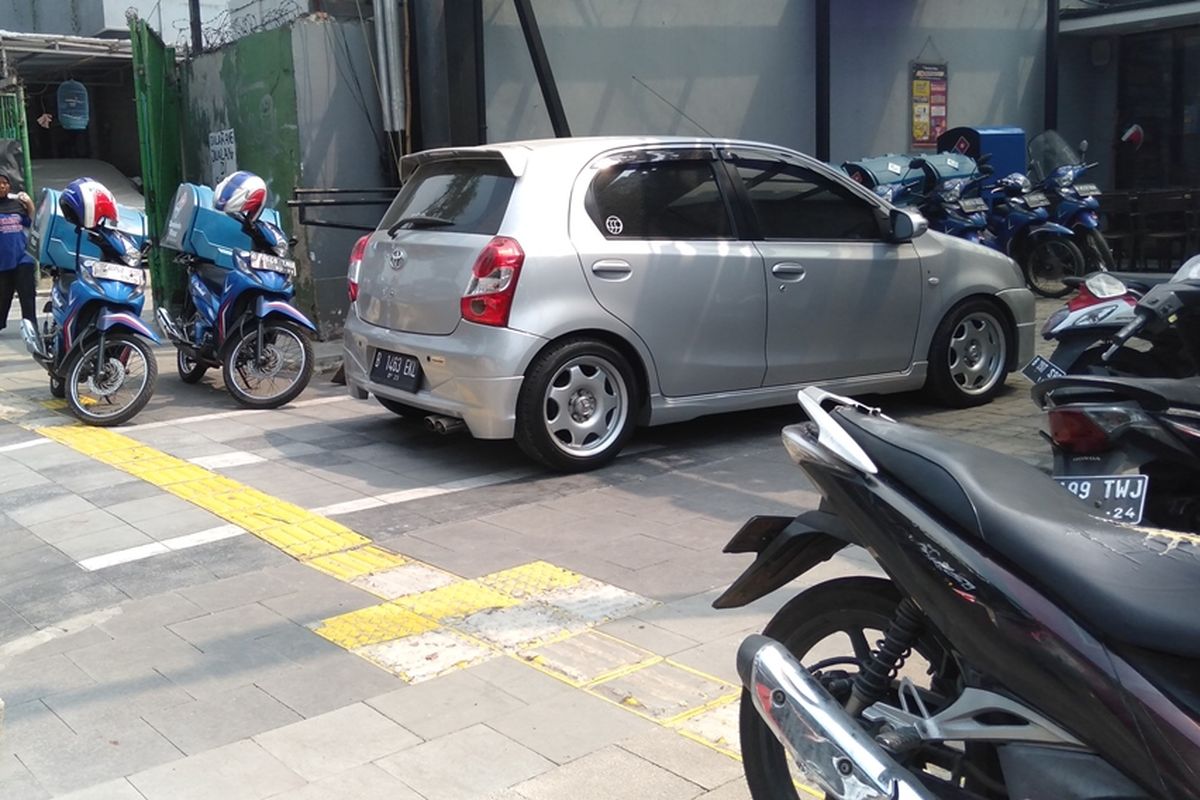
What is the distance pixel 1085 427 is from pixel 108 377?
6.52 metres

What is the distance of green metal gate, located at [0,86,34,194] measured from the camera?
18344 mm

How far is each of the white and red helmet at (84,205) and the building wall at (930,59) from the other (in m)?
8.11

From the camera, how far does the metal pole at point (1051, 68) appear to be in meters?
14.7

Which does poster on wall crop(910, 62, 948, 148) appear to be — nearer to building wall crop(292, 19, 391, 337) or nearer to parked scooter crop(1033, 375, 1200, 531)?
building wall crop(292, 19, 391, 337)

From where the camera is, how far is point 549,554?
5.43m

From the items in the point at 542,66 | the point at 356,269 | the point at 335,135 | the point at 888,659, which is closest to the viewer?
the point at 888,659

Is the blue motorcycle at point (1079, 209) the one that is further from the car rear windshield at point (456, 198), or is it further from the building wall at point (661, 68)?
the car rear windshield at point (456, 198)

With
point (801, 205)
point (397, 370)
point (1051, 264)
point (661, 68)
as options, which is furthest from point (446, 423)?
point (1051, 264)

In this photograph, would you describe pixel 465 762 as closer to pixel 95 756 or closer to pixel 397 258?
pixel 95 756

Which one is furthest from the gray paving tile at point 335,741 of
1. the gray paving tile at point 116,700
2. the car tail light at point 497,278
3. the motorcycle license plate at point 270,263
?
the motorcycle license plate at point 270,263

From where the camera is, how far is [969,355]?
26.6 ft

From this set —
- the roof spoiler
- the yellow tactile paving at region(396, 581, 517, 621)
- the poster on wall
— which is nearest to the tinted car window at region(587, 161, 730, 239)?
the roof spoiler

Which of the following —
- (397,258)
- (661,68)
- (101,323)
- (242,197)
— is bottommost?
(101,323)

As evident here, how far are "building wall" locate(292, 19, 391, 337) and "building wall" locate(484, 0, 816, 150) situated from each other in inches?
46.7
